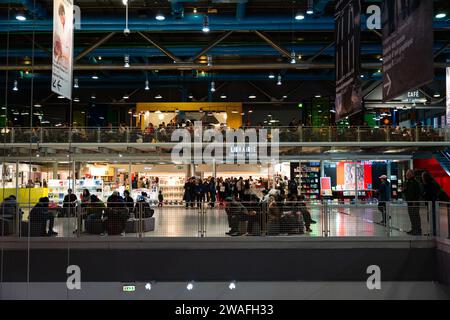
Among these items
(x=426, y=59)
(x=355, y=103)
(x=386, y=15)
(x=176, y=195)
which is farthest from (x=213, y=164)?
(x=426, y=59)

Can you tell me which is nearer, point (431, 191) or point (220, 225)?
point (431, 191)

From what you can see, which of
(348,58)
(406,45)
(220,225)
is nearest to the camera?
(406,45)

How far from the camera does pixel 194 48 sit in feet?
96.9

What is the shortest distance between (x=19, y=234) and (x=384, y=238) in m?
9.60

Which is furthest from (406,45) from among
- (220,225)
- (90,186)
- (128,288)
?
(90,186)

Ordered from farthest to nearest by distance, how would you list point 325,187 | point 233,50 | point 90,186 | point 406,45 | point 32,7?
point 233,50 < point 325,187 < point 90,186 < point 32,7 < point 406,45

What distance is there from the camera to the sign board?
89.7 ft

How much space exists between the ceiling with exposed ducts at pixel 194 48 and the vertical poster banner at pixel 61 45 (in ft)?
4.12

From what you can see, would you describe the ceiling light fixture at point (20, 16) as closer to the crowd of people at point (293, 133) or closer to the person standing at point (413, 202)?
the crowd of people at point (293, 133)

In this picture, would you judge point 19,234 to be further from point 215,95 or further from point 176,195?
point 215,95

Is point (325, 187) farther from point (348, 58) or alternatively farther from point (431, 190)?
point (348, 58)

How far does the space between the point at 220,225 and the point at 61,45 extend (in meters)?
6.31

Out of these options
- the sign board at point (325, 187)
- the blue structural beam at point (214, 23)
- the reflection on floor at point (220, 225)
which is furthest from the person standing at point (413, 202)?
the sign board at point (325, 187)

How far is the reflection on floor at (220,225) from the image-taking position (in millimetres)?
12844
